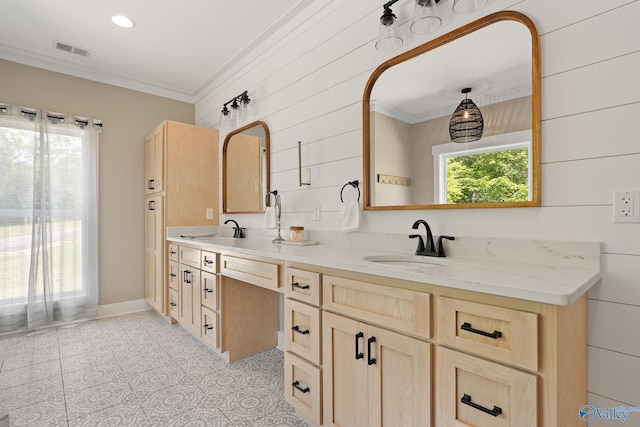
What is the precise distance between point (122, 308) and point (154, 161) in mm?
1702

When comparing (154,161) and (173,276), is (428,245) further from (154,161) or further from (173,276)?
(154,161)

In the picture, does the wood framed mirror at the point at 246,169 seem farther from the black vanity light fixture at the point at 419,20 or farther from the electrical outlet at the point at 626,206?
the electrical outlet at the point at 626,206

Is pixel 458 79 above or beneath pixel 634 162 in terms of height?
above

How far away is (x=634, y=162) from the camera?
1146mm

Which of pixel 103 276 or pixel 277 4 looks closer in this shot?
pixel 277 4

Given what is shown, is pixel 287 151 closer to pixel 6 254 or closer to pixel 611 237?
pixel 611 237

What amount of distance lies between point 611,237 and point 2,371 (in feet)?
12.0

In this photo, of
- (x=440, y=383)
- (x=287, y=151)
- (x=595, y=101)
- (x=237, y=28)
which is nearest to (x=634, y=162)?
(x=595, y=101)

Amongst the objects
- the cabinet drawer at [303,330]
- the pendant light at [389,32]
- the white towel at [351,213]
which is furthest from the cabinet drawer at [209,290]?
the pendant light at [389,32]

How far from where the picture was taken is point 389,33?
174 cm

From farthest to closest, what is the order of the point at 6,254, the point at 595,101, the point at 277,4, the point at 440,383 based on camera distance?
the point at 6,254 < the point at 277,4 < the point at 595,101 < the point at 440,383

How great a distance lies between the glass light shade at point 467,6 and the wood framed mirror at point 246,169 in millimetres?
1746

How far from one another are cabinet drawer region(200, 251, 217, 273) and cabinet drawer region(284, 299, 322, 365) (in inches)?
36.7

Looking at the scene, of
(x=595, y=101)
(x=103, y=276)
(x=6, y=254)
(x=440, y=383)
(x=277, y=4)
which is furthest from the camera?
(x=103, y=276)
